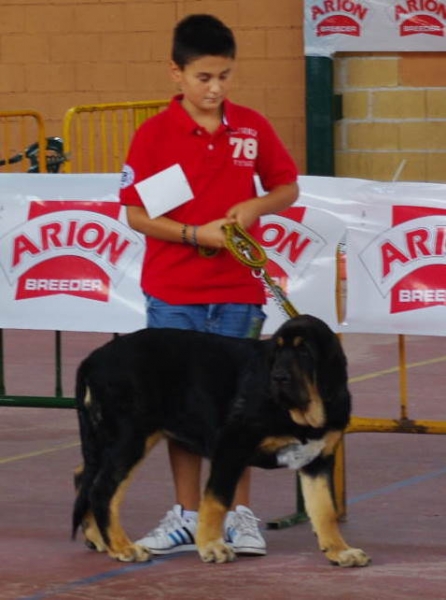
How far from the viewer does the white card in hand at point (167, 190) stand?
657 cm

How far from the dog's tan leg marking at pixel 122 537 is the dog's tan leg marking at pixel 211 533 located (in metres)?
0.24

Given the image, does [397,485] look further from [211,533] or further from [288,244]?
[211,533]

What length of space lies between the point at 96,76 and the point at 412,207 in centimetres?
975

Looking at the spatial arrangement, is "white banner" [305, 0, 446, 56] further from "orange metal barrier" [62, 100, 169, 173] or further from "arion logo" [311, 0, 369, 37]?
"orange metal barrier" [62, 100, 169, 173]

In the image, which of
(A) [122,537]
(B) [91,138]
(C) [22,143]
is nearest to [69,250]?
(A) [122,537]

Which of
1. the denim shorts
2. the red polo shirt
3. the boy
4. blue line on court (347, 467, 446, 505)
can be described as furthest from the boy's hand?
blue line on court (347, 467, 446, 505)

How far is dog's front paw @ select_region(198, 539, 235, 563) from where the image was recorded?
6.54m

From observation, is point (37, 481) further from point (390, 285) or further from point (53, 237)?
point (390, 285)

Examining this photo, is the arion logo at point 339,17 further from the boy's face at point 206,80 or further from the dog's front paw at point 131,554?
the dog's front paw at point 131,554

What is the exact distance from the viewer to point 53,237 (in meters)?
7.95

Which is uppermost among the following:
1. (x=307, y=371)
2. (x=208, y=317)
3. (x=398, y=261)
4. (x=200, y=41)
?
(x=200, y=41)

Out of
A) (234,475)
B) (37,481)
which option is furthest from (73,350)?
(234,475)

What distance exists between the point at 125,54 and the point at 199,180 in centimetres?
1017

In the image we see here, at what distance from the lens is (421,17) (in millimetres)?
15742
